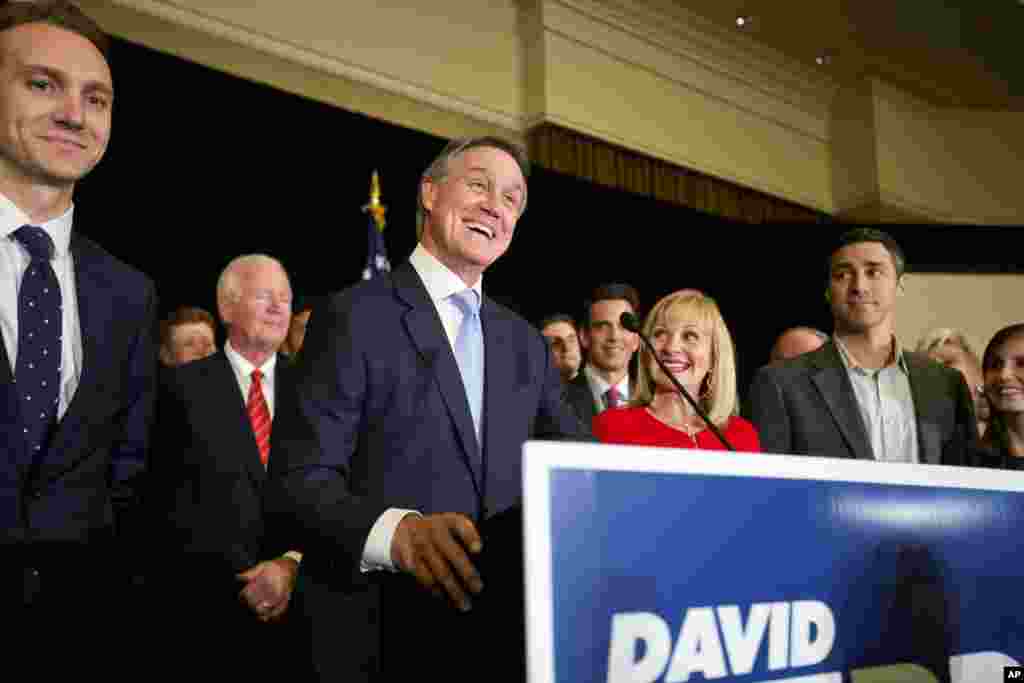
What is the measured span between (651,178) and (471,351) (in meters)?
5.31

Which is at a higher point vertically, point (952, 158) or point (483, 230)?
point (952, 158)

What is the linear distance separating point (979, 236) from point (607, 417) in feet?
13.2

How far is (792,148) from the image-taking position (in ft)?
24.5

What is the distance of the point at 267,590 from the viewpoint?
6.37 ft

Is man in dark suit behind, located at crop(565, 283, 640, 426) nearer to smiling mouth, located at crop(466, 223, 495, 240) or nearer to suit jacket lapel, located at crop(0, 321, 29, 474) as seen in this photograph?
smiling mouth, located at crop(466, 223, 495, 240)

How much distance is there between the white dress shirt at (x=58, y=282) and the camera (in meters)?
1.12

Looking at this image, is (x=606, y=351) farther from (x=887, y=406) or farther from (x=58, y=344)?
(x=58, y=344)

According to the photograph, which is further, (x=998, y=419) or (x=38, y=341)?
(x=998, y=419)

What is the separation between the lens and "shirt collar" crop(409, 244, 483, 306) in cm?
138

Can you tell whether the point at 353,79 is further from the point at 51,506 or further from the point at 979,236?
the point at 51,506

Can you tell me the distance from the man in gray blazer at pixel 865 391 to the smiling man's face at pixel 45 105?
1.64m

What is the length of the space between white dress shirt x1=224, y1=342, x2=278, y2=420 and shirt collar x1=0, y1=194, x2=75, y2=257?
4.26 ft

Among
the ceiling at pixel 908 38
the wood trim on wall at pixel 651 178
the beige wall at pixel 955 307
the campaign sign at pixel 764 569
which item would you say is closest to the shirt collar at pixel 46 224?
the campaign sign at pixel 764 569

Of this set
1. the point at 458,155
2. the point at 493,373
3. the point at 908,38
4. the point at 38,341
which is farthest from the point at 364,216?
the point at 908,38
